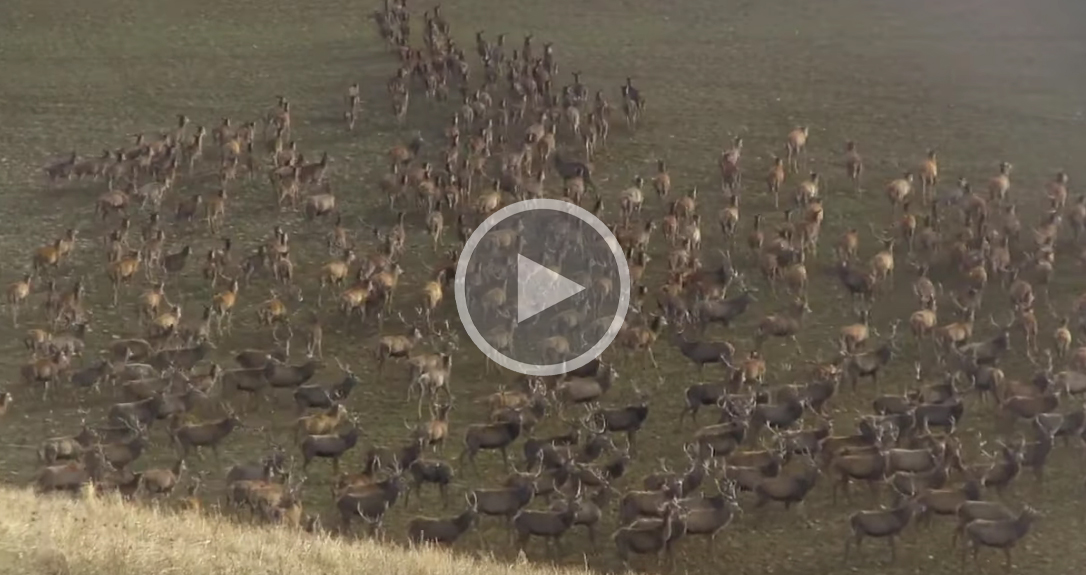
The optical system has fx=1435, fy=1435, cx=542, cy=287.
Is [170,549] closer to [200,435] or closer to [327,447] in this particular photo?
[327,447]

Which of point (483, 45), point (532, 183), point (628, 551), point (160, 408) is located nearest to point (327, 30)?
point (483, 45)

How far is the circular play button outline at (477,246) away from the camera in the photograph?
57.8ft

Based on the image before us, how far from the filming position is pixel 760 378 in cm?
1706

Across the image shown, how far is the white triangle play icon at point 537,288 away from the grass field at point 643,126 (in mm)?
1164

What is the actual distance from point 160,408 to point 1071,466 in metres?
10.0

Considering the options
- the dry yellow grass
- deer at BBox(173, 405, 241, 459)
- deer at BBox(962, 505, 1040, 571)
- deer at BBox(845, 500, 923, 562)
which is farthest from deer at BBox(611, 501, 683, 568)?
deer at BBox(173, 405, 241, 459)

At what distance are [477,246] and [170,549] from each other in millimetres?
10223

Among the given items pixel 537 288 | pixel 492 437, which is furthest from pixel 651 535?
pixel 537 288

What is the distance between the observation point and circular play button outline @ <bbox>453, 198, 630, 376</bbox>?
57.8ft

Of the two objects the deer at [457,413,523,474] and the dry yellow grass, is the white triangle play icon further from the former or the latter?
the dry yellow grass

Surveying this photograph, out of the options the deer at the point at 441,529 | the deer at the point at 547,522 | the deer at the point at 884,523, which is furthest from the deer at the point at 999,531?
the deer at the point at 441,529

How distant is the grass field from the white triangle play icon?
116 cm

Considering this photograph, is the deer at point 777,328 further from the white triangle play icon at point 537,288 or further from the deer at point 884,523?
the deer at point 884,523

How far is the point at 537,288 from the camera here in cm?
1941
